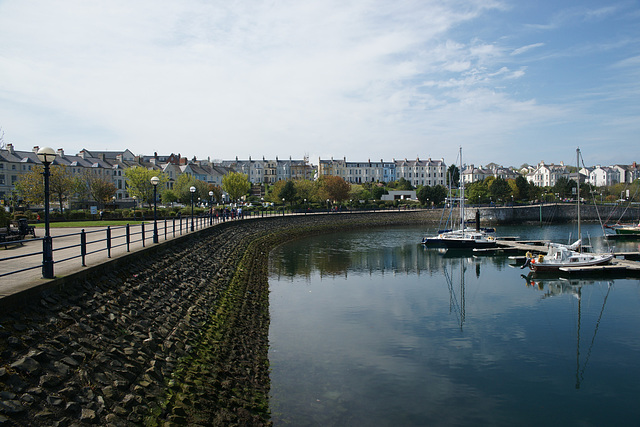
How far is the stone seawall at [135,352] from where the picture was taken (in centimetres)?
806

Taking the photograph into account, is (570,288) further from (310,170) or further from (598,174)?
(598,174)

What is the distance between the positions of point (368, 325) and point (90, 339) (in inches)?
473

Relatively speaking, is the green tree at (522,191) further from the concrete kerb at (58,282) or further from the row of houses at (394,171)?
the concrete kerb at (58,282)

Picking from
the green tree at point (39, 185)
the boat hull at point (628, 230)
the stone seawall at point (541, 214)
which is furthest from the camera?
the stone seawall at point (541, 214)

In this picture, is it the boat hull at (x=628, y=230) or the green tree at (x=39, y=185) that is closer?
the green tree at (x=39, y=185)

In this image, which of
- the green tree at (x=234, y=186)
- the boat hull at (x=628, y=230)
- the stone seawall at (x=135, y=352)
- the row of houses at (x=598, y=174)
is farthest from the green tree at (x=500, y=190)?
the stone seawall at (x=135, y=352)

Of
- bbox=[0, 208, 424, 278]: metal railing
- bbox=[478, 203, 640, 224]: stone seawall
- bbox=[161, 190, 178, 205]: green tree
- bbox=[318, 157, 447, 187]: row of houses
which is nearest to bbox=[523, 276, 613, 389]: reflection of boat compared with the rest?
bbox=[0, 208, 424, 278]: metal railing

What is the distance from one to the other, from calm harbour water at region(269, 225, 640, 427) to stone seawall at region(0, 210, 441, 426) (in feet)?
4.46

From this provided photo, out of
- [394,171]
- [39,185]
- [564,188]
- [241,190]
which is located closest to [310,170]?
[394,171]

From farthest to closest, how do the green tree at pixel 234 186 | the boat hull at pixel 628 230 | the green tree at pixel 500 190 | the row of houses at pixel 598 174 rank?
1. the row of houses at pixel 598 174
2. the green tree at pixel 500 190
3. the green tree at pixel 234 186
4. the boat hull at pixel 628 230

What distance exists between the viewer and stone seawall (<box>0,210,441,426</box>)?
8.06 metres

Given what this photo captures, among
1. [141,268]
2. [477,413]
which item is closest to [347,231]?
[141,268]

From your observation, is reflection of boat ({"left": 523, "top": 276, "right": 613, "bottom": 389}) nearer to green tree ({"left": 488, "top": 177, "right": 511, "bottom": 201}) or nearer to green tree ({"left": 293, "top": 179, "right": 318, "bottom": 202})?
green tree ({"left": 293, "top": 179, "right": 318, "bottom": 202})

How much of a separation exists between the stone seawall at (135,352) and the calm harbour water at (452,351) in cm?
136
